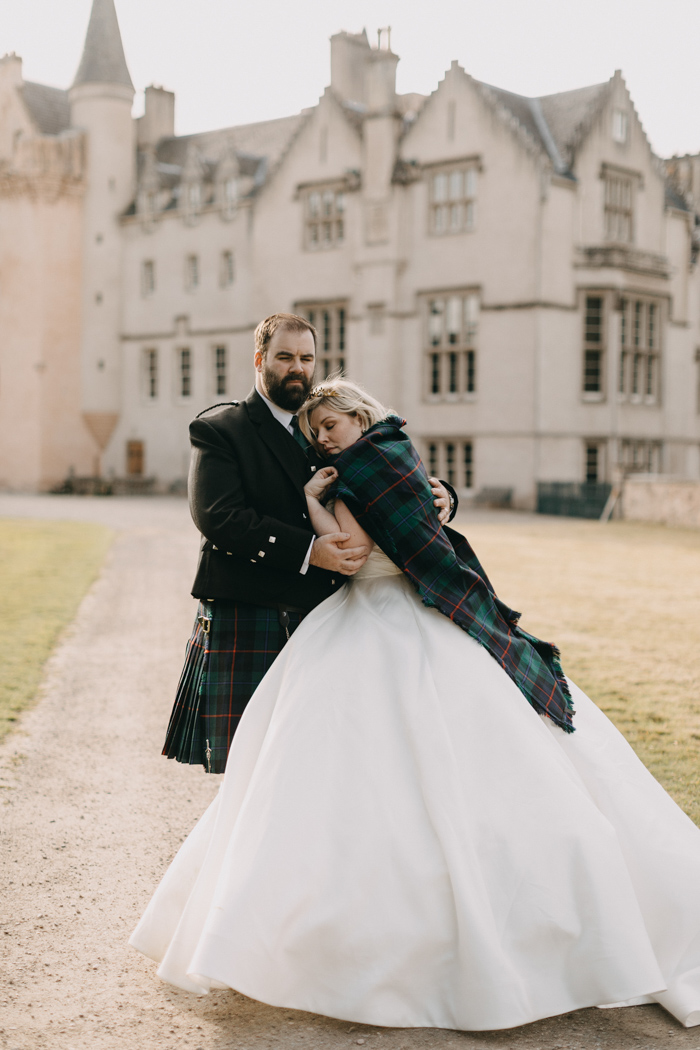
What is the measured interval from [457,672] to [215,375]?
1255 inches

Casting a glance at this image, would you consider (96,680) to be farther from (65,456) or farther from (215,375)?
(65,456)

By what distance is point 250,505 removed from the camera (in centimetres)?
369

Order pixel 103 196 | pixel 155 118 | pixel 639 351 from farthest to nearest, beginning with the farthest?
pixel 155 118, pixel 103 196, pixel 639 351

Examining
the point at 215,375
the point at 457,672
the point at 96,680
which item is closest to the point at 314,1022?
the point at 457,672

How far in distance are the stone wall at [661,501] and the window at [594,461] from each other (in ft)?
14.9

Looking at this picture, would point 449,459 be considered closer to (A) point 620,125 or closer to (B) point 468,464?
(B) point 468,464

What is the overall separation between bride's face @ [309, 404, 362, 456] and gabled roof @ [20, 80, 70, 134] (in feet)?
126

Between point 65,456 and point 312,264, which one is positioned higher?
point 312,264

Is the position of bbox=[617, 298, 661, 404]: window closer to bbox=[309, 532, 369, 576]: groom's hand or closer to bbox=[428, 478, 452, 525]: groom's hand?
bbox=[428, 478, 452, 525]: groom's hand

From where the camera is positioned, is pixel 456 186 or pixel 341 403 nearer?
pixel 341 403

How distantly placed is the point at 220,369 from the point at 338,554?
104 ft

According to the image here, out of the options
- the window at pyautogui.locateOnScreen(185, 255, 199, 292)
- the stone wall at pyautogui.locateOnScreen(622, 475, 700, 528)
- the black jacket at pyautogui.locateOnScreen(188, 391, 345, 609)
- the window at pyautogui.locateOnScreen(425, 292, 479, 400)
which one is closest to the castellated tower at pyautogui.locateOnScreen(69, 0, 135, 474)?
the window at pyautogui.locateOnScreen(185, 255, 199, 292)

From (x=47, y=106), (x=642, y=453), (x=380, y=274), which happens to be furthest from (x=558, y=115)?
(x=47, y=106)

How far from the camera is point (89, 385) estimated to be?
120 feet
